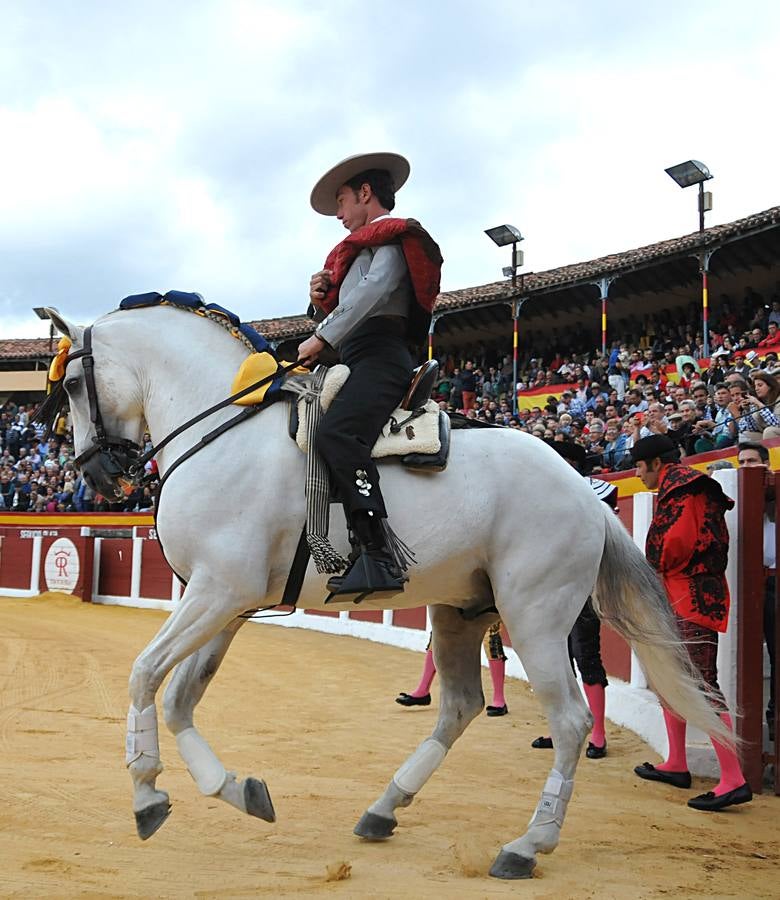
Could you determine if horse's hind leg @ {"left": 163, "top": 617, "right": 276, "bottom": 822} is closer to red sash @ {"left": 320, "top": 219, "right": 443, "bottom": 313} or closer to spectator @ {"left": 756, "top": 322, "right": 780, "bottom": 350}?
red sash @ {"left": 320, "top": 219, "right": 443, "bottom": 313}

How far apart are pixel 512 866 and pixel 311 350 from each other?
2.06 meters

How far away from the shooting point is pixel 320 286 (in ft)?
13.2

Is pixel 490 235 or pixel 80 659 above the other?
pixel 490 235

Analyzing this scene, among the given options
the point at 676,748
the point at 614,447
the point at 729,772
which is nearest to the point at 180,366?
the point at 729,772

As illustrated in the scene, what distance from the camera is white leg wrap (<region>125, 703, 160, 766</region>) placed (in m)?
3.45

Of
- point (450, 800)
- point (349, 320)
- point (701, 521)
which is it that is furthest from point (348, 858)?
point (701, 521)

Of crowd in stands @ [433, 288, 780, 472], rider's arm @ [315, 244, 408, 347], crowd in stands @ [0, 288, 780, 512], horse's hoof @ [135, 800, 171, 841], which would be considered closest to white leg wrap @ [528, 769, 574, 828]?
horse's hoof @ [135, 800, 171, 841]

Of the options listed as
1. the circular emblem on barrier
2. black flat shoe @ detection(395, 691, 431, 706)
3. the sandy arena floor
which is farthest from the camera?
the circular emblem on barrier

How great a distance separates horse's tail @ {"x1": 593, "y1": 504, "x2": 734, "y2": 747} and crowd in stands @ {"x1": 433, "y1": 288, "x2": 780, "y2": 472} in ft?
A: 7.78

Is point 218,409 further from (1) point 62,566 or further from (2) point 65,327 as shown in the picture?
(1) point 62,566

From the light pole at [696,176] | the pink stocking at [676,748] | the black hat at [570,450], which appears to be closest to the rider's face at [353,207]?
the black hat at [570,450]

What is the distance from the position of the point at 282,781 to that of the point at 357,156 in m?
3.07

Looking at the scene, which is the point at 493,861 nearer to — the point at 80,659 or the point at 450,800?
the point at 450,800

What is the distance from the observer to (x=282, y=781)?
4.88m
